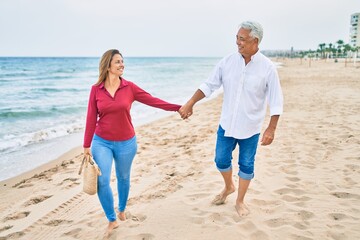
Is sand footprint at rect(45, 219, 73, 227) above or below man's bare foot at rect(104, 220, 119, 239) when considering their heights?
below

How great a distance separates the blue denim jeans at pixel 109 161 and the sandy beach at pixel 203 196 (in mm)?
411

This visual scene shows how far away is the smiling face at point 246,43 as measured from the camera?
118 inches

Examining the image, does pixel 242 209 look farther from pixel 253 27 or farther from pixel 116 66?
pixel 116 66

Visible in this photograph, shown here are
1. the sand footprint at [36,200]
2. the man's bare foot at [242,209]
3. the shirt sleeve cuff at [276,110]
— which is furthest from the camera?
the sand footprint at [36,200]

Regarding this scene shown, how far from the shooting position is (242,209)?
3490mm

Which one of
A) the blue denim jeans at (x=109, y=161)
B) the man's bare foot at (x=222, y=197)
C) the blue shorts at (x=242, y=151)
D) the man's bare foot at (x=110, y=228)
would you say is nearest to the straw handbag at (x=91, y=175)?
the blue denim jeans at (x=109, y=161)

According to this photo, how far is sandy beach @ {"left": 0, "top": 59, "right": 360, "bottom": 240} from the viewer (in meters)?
3.22

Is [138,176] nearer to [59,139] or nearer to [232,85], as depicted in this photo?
[232,85]

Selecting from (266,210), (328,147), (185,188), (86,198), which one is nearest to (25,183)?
(86,198)

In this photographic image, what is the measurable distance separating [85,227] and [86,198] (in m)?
0.92

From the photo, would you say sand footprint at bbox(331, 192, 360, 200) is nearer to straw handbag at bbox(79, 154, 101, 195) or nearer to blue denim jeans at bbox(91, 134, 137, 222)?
blue denim jeans at bbox(91, 134, 137, 222)

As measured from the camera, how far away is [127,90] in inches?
129

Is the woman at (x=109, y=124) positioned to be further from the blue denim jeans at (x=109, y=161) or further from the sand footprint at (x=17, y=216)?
the sand footprint at (x=17, y=216)

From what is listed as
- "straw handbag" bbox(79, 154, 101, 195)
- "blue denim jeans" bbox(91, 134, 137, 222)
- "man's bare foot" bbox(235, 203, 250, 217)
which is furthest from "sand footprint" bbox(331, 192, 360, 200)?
"straw handbag" bbox(79, 154, 101, 195)
